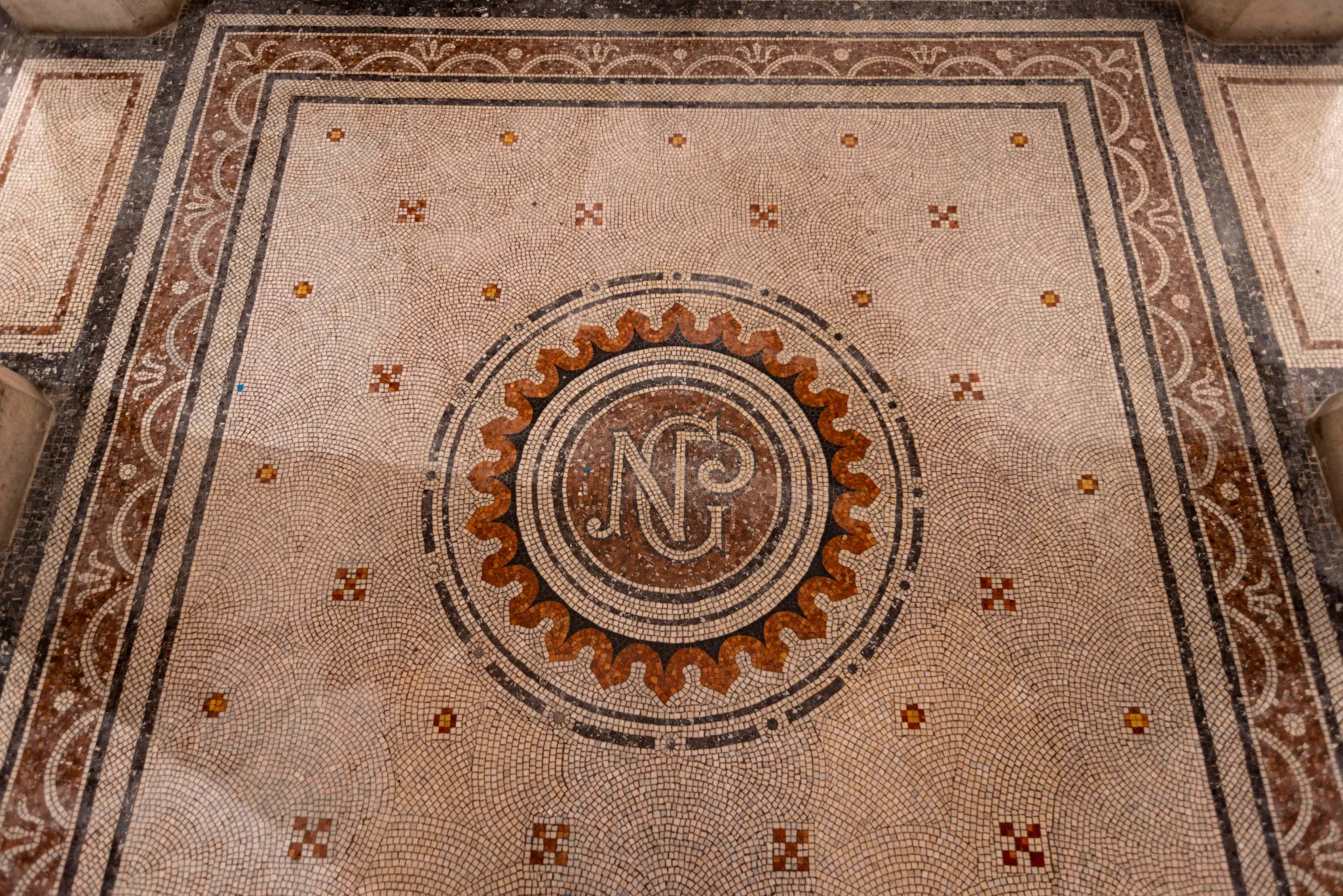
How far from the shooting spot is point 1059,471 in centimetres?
441

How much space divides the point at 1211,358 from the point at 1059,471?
3.78 feet

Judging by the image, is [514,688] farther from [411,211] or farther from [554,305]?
[411,211]

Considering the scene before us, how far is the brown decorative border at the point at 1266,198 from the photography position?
4.65m

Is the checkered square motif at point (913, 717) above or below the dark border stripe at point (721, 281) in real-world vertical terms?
below

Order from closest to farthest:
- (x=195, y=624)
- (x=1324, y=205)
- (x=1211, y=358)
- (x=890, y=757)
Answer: (x=890, y=757) < (x=195, y=624) < (x=1211, y=358) < (x=1324, y=205)

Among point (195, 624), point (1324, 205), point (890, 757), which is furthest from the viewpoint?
point (1324, 205)

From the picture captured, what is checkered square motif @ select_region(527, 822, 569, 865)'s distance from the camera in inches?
147

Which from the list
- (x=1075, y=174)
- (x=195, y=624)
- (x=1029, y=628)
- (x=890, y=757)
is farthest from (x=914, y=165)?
(x=195, y=624)

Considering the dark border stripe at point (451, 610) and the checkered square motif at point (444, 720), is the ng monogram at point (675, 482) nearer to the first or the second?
the dark border stripe at point (451, 610)

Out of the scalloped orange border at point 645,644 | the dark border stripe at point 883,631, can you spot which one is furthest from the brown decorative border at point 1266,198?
the dark border stripe at point 883,631

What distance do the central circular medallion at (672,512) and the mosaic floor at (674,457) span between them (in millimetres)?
24

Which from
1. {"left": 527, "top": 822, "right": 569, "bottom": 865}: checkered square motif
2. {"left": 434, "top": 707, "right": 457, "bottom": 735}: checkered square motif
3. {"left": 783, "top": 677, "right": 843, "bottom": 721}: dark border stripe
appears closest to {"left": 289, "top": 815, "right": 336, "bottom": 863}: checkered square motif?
{"left": 434, "top": 707, "right": 457, "bottom": 735}: checkered square motif

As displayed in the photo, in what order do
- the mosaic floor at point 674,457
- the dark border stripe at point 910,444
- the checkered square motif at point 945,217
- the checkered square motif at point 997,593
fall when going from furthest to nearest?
the checkered square motif at point 945,217 < the dark border stripe at point 910,444 < the checkered square motif at point 997,593 < the mosaic floor at point 674,457

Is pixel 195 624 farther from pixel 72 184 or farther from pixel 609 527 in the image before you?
pixel 72 184
